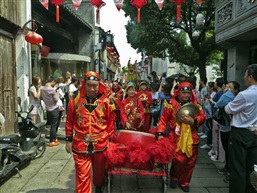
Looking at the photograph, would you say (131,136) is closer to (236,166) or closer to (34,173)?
(236,166)

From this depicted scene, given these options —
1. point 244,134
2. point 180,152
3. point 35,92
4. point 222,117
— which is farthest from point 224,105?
point 35,92

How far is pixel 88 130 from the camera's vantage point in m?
3.65

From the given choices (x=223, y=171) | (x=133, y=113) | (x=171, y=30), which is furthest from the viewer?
(x=171, y=30)

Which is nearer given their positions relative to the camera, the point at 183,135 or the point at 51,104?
the point at 183,135

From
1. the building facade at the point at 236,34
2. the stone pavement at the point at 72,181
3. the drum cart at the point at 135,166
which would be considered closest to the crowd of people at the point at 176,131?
the drum cart at the point at 135,166

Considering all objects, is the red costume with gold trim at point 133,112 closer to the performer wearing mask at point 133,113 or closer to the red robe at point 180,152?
the performer wearing mask at point 133,113

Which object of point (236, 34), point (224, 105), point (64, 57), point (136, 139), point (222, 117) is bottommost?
point (136, 139)

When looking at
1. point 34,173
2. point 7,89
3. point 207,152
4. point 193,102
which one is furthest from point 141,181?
point 7,89

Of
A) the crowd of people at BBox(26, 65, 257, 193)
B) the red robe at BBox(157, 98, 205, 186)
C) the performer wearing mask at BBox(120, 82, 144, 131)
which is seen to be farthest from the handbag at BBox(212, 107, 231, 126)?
the performer wearing mask at BBox(120, 82, 144, 131)

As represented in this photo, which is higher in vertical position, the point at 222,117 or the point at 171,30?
the point at 171,30

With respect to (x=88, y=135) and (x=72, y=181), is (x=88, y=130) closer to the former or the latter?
(x=88, y=135)

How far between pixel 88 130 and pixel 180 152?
157 cm

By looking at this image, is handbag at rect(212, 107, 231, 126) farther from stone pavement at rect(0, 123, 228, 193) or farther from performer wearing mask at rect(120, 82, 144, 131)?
performer wearing mask at rect(120, 82, 144, 131)

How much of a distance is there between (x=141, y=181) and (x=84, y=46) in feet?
56.4
